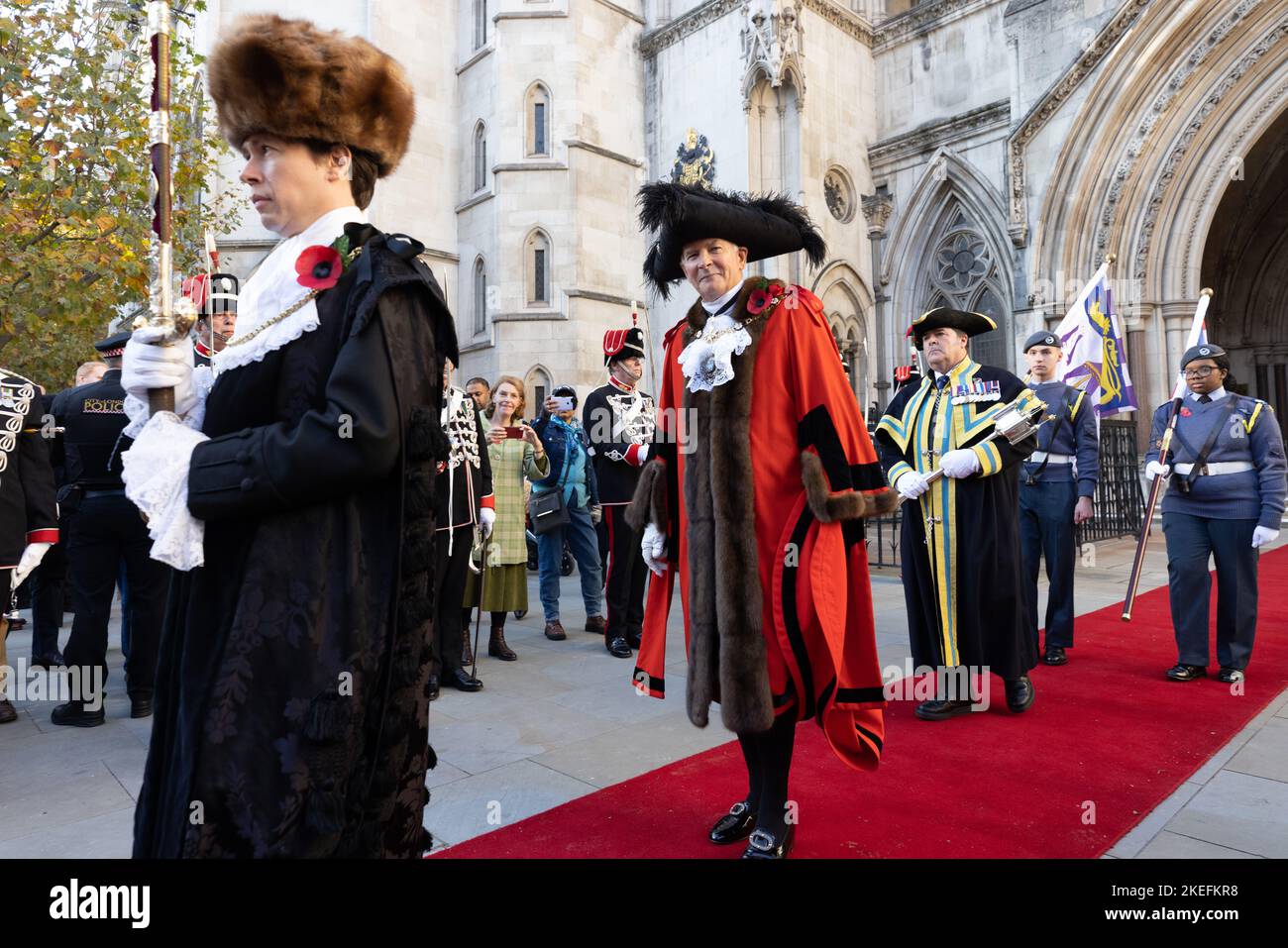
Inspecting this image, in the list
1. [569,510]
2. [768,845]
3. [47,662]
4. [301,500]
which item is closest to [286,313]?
[301,500]

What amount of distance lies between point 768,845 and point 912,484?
7.57 ft

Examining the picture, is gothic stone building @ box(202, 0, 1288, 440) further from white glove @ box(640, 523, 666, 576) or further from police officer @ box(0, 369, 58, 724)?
white glove @ box(640, 523, 666, 576)

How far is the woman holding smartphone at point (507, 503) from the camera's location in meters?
5.97

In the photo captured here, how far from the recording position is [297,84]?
168cm

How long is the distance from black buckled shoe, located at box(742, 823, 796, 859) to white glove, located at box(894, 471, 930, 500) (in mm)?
2175

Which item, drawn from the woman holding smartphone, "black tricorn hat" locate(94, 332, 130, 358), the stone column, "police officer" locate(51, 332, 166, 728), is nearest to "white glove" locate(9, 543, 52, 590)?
"police officer" locate(51, 332, 166, 728)

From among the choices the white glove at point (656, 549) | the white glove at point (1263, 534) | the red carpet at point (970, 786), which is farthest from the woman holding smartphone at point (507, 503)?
the white glove at point (1263, 534)

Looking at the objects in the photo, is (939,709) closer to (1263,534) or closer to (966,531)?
(966,531)

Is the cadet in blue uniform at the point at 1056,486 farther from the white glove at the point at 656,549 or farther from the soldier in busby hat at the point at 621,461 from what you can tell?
the white glove at the point at 656,549

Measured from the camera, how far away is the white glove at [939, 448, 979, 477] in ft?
13.7

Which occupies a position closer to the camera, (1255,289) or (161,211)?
(161,211)

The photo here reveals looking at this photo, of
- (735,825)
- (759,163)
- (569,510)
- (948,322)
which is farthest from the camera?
(759,163)

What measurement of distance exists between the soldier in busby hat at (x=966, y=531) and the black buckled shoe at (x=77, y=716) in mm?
4412
